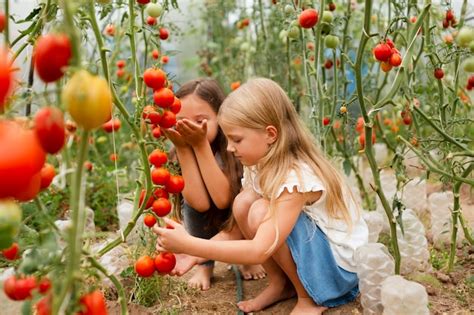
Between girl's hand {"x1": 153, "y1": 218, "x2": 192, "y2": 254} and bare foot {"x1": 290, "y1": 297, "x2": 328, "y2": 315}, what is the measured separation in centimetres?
42

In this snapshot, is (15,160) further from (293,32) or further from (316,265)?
(293,32)

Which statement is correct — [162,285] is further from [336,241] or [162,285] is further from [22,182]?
[22,182]

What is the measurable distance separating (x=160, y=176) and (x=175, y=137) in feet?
1.12

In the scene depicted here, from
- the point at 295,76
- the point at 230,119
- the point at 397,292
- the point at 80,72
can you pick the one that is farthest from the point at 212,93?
the point at 295,76

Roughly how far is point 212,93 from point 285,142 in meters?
0.34

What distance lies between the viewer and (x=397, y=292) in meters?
1.43

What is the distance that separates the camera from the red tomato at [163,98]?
1.31 meters

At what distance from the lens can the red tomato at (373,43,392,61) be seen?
4.80ft

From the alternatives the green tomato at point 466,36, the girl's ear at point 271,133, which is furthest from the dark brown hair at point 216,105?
the green tomato at point 466,36

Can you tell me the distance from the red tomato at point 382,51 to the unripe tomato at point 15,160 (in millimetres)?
1041

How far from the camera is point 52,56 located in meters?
0.63

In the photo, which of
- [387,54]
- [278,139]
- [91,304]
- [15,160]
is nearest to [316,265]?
[278,139]

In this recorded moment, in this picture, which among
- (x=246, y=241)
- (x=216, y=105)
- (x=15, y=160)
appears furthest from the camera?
(x=216, y=105)

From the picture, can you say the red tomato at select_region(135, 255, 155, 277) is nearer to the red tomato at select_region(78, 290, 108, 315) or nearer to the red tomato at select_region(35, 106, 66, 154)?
the red tomato at select_region(78, 290, 108, 315)
